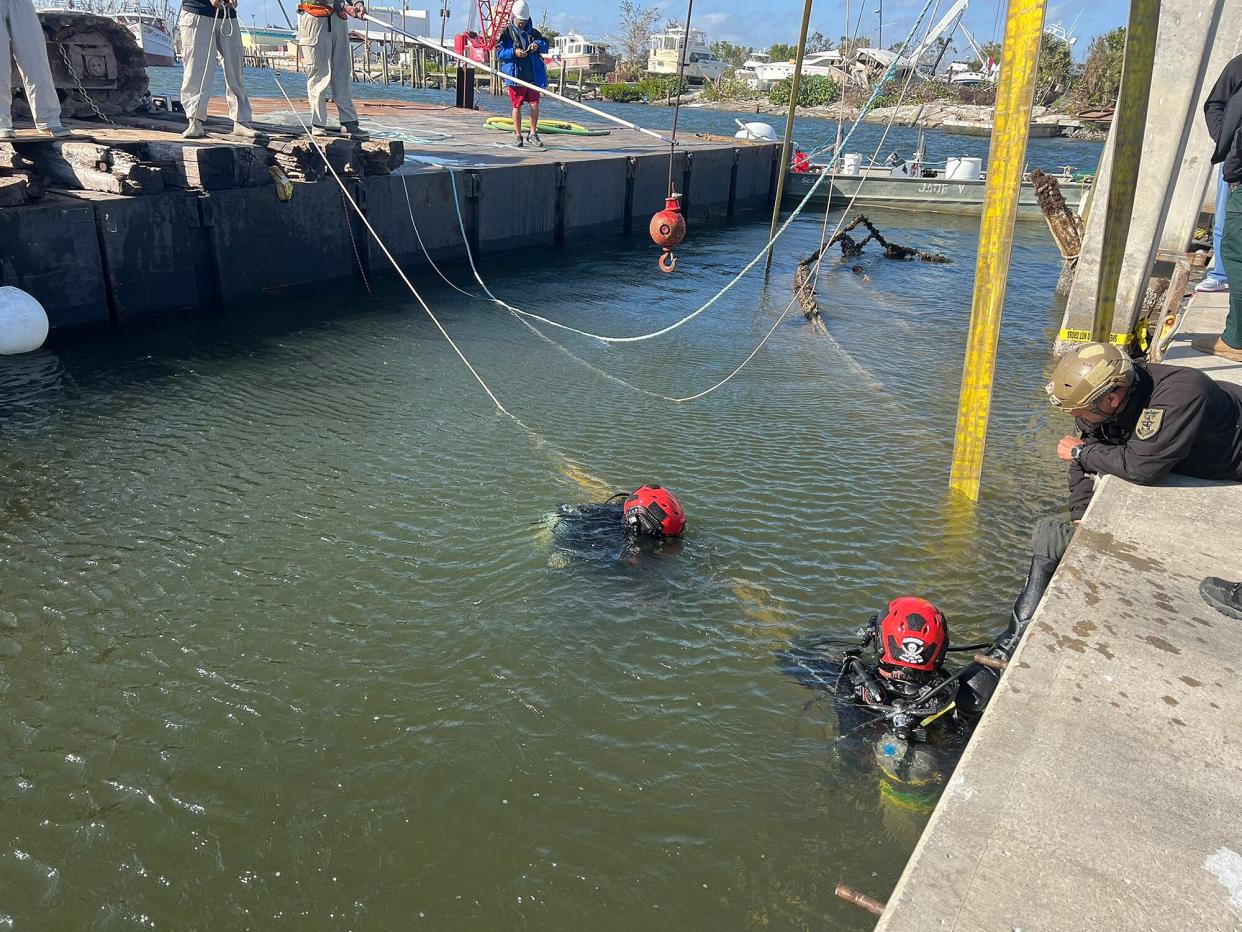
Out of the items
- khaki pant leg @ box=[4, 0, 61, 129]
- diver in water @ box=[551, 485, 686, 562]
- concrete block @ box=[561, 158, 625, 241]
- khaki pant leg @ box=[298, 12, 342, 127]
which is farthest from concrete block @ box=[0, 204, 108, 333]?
concrete block @ box=[561, 158, 625, 241]

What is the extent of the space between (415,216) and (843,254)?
375 inches

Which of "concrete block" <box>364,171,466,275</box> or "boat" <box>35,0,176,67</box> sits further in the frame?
"boat" <box>35,0,176,67</box>

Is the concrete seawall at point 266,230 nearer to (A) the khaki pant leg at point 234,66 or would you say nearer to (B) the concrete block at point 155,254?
(B) the concrete block at point 155,254

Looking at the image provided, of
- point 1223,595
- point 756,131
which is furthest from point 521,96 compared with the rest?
point 1223,595

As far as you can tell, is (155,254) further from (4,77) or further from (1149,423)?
(1149,423)

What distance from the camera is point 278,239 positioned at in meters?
13.3

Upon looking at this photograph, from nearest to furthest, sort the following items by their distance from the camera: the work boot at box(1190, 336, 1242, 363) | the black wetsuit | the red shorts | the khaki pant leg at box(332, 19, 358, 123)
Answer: the black wetsuit
the work boot at box(1190, 336, 1242, 363)
the khaki pant leg at box(332, 19, 358, 123)
the red shorts

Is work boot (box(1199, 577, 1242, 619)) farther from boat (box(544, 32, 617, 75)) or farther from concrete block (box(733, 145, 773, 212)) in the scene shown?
boat (box(544, 32, 617, 75))

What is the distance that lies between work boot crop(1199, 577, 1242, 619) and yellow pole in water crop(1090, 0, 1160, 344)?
2.81 meters

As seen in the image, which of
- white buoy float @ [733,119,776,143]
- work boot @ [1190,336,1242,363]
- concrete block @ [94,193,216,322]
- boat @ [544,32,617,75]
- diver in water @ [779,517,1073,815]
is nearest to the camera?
diver in water @ [779,517,1073,815]

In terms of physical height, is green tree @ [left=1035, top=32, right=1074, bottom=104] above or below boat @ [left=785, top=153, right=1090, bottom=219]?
above

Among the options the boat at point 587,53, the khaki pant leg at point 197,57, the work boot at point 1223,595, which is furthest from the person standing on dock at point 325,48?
the boat at point 587,53

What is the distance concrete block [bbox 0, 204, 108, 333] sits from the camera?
10.3 meters

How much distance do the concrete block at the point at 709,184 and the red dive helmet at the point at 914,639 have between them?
66.8ft
